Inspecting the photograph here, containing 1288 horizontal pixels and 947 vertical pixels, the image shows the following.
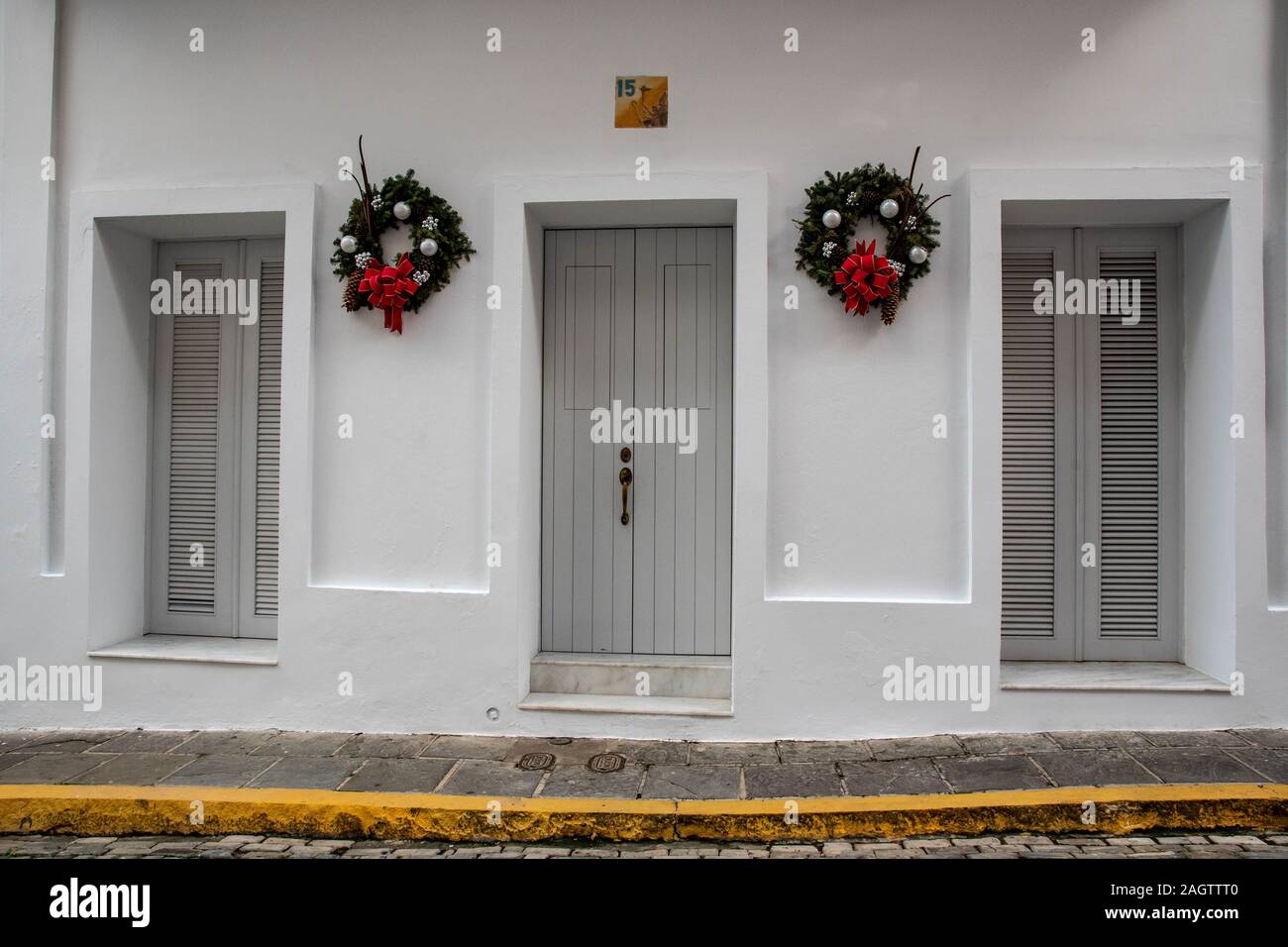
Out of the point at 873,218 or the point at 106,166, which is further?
the point at 106,166

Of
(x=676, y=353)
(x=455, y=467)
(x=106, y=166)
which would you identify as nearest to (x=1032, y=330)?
(x=676, y=353)

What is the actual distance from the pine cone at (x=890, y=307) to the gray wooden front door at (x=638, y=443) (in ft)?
3.69

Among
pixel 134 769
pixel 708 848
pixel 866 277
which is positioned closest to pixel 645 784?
pixel 708 848

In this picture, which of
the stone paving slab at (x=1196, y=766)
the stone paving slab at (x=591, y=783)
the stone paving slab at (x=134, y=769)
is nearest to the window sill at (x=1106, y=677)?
the stone paving slab at (x=1196, y=766)

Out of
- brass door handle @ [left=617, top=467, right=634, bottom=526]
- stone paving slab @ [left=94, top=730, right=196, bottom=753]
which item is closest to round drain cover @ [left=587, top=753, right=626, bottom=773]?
brass door handle @ [left=617, top=467, right=634, bottom=526]

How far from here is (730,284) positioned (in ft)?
19.1

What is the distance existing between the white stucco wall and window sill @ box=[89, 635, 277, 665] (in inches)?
4.3

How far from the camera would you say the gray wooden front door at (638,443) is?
5820 millimetres

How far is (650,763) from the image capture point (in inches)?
193

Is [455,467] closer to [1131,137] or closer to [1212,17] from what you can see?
[1131,137]

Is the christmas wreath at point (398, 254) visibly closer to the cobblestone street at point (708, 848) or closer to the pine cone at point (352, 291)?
the pine cone at point (352, 291)

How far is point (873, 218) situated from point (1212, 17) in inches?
106

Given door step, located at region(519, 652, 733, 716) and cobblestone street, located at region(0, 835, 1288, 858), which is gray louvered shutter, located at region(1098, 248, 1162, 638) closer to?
cobblestone street, located at region(0, 835, 1288, 858)

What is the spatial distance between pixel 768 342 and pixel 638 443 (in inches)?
48.2
